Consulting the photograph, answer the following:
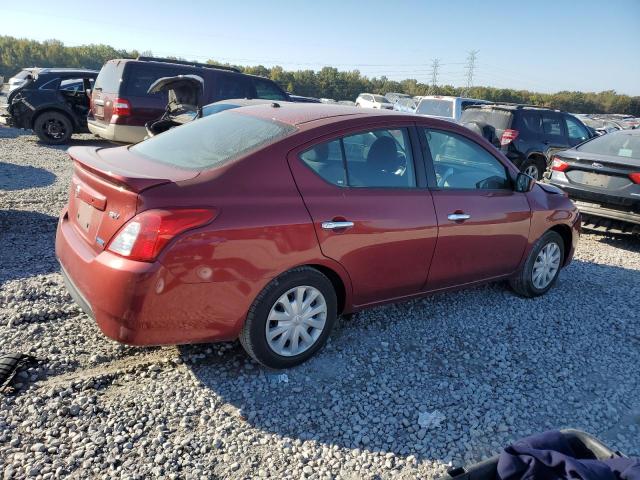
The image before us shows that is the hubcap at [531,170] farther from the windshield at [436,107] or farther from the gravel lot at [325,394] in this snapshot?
the gravel lot at [325,394]

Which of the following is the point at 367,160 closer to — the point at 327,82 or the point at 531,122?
the point at 531,122

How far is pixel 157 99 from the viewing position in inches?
416

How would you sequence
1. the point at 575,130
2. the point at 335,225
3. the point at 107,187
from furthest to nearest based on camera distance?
the point at 575,130
the point at 335,225
the point at 107,187

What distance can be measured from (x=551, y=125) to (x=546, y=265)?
25.3 ft

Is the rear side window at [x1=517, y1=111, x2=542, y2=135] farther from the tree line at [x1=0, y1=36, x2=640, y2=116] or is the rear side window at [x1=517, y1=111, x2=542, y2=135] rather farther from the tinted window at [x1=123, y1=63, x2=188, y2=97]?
the tree line at [x1=0, y1=36, x2=640, y2=116]

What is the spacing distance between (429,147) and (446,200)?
0.42 metres

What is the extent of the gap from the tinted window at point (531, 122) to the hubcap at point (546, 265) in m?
6.72

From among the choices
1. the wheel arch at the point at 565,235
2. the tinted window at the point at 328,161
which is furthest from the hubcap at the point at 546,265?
the tinted window at the point at 328,161

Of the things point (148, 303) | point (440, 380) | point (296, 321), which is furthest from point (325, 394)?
point (148, 303)

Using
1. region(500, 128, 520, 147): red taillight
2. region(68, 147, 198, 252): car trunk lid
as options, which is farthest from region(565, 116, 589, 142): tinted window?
region(68, 147, 198, 252): car trunk lid

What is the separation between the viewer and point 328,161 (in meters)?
3.27

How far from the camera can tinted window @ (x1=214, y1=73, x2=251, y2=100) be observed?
35.1 ft

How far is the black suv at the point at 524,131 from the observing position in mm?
10680

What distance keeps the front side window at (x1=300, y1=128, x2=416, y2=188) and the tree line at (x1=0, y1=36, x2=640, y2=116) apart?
150 feet
